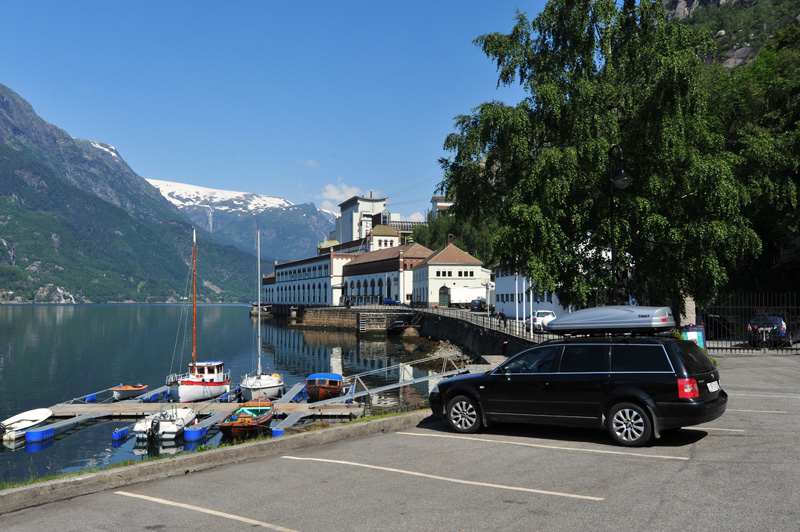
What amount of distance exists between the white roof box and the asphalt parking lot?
2.14 meters

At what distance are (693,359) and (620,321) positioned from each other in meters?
1.74

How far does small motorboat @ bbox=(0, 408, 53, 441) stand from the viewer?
1101 inches

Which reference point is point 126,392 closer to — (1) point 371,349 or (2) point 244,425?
(2) point 244,425

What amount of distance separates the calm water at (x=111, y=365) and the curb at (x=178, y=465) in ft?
36.7

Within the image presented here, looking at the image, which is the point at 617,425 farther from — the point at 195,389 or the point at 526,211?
the point at 195,389

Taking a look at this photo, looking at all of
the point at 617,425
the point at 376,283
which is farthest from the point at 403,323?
the point at 617,425

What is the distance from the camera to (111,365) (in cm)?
5966

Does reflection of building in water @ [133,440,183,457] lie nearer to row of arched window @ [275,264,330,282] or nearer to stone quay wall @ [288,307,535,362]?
stone quay wall @ [288,307,535,362]

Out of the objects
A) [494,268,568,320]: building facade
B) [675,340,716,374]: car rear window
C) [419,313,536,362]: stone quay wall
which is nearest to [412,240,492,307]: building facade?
[419,313,536,362]: stone quay wall

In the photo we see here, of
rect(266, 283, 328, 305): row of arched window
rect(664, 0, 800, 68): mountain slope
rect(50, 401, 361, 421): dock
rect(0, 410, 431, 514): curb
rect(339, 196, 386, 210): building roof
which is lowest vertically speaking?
rect(50, 401, 361, 421): dock

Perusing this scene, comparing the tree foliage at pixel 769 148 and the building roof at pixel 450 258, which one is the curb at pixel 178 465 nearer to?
the tree foliage at pixel 769 148

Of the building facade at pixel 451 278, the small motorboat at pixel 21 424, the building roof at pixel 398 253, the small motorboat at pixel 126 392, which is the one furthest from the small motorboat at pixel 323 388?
the building roof at pixel 398 253

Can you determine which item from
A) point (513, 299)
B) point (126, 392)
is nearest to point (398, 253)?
point (513, 299)

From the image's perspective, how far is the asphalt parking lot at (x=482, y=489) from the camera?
23.1 feet
